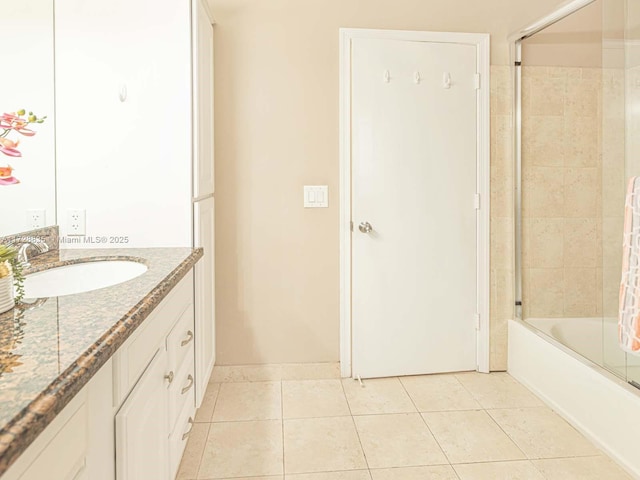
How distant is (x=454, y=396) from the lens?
2.47 meters

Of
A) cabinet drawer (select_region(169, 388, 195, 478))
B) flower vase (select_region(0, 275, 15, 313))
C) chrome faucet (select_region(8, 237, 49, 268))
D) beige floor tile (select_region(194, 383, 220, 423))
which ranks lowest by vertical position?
beige floor tile (select_region(194, 383, 220, 423))

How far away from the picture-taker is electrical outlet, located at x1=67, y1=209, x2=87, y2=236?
192 centimetres

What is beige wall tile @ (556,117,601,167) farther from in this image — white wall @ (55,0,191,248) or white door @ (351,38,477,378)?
white wall @ (55,0,191,248)

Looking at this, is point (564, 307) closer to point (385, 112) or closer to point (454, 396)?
point (454, 396)

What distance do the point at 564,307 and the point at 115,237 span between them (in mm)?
2378

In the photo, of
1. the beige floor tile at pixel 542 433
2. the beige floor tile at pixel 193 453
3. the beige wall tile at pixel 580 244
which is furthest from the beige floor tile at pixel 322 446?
the beige wall tile at pixel 580 244

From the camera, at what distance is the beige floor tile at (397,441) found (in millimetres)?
1900

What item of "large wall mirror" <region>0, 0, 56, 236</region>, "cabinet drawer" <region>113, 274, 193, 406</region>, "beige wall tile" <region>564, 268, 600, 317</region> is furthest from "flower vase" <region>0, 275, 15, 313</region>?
"beige wall tile" <region>564, 268, 600, 317</region>

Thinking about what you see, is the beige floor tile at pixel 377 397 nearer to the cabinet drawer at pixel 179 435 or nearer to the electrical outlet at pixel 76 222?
the cabinet drawer at pixel 179 435

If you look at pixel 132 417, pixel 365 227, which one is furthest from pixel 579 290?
pixel 132 417

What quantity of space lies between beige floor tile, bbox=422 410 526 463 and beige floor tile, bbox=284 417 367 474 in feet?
1.25

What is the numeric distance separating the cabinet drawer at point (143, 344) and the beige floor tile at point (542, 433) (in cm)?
154

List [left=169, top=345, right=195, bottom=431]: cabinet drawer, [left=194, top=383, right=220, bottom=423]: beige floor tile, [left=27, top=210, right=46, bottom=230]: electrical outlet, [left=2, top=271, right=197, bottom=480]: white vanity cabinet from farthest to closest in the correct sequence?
[left=194, top=383, right=220, bottom=423]: beige floor tile, [left=27, top=210, right=46, bottom=230]: electrical outlet, [left=169, top=345, right=195, bottom=431]: cabinet drawer, [left=2, top=271, right=197, bottom=480]: white vanity cabinet

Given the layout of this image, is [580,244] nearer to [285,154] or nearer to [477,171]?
[477,171]
